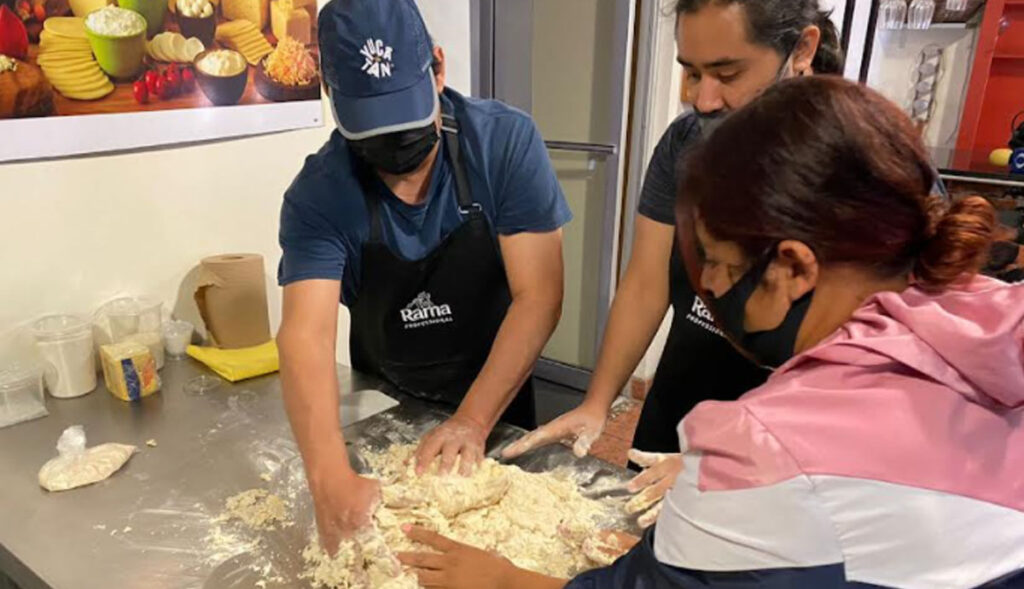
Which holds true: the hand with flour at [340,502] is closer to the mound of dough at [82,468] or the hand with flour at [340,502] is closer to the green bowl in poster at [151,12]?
the mound of dough at [82,468]

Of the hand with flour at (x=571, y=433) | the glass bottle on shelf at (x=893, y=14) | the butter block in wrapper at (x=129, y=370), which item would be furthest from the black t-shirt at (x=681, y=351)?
the glass bottle on shelf at (x=893, y=14)

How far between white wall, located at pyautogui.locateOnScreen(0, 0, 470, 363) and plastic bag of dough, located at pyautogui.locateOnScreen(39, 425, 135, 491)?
1.55 ft

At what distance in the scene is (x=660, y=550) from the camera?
0.72m

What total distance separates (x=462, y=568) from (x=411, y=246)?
2.16ft

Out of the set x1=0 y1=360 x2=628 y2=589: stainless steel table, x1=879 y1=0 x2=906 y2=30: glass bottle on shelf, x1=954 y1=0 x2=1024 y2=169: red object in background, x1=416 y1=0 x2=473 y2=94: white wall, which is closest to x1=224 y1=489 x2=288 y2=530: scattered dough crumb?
x1=0 y1=360 x2=628 y2=589: stainless steel table

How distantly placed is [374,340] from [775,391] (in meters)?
1.09

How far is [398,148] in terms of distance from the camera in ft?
4.15

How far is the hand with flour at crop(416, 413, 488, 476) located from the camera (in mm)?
1233

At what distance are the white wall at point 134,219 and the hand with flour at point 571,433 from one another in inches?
45.0

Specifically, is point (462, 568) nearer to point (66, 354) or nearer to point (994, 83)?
point (66, 354)

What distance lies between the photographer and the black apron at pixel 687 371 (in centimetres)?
140

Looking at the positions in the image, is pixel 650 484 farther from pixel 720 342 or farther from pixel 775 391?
pixel 775 391

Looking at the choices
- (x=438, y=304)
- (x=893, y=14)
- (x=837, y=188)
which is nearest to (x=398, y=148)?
(x=438, y=304)

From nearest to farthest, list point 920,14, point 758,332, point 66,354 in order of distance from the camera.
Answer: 1. point 758,332
2. point 66,354
3. point 920,14
